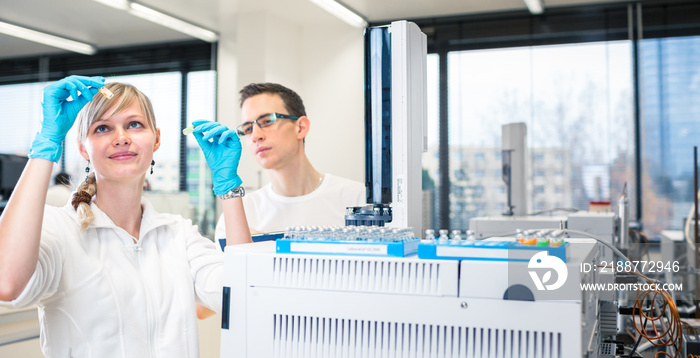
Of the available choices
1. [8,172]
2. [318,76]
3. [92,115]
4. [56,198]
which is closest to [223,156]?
[92,115]

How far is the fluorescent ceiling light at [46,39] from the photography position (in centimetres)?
451

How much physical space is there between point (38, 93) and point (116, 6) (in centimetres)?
108

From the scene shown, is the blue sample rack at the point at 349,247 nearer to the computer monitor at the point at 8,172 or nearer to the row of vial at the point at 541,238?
the row of vial at the point at 541,238

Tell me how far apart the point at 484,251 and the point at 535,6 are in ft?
15.0

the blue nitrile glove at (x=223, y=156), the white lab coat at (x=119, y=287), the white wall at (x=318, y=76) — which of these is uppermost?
the white wall at (x=318, y=76)

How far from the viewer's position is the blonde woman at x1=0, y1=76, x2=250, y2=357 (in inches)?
40.3

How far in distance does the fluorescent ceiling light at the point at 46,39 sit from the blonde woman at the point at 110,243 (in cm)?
396

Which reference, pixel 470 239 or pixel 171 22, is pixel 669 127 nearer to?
pixel 171 22

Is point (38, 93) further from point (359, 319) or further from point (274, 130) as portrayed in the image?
point (359, 319)

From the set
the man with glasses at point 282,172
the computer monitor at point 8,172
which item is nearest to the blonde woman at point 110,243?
the man with glasses at point 282,172

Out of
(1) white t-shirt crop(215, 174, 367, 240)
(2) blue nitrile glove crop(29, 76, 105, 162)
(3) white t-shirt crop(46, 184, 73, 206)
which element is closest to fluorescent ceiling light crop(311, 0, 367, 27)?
(3) white t-shirt crop(46, 184, 73, 206)

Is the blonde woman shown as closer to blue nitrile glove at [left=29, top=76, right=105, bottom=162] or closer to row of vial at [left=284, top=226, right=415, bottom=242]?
blue nitrile glove at [left=29, top=76, right=105, bottom=162]

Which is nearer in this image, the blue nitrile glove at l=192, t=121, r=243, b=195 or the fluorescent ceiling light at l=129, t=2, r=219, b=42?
the blue nitrile glove at l=192, t=121, r=243, b=195

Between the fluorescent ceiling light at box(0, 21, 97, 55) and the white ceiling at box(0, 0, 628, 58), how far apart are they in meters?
0.04
